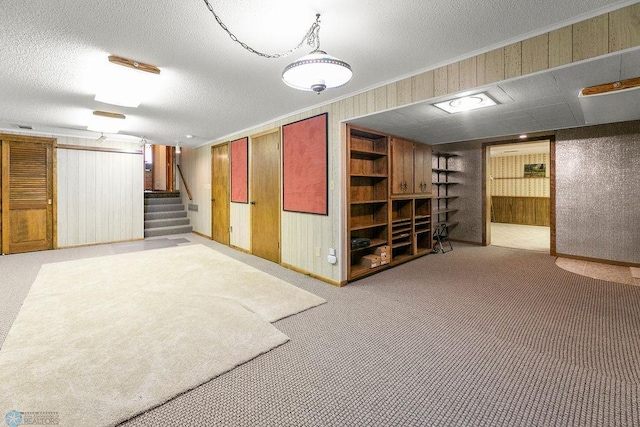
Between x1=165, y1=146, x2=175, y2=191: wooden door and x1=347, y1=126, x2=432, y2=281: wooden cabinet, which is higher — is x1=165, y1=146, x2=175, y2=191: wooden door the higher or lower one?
the higher one

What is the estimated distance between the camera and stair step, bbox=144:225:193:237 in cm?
734

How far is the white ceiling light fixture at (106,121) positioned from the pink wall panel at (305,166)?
2.67 meters

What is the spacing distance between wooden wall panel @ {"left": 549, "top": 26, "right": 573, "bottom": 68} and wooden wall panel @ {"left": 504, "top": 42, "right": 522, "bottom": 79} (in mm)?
191

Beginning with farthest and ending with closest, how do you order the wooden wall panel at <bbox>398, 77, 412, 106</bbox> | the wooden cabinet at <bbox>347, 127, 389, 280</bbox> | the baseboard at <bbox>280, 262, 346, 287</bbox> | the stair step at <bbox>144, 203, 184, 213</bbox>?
the stair step at <bbox>144, 203, 184, 213</bbox>
the wooden cabinet at <bbox>347, 127, 389, 280</bbox>
the baseboard at <bbox>280, 262, 346, 287</bbox>
the wooden wall panel at <bbox>398, 77, 412, 106</bbox>

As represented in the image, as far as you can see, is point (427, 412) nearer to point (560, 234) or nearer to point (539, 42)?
point (539, 42)

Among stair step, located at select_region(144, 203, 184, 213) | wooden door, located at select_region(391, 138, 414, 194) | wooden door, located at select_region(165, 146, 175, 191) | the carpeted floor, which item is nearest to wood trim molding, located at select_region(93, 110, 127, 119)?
the carpeted floor

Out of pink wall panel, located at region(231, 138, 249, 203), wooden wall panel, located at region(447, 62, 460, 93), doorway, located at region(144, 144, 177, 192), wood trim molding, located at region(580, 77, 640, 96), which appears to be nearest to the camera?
wood trim molding, located at region(580, 77, 640, 96)

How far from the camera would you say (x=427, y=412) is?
159 cm

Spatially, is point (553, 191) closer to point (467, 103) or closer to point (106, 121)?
point (467, 103)

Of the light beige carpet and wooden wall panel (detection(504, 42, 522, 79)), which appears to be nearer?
the light beige carpet

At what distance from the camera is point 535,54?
2.18 metres

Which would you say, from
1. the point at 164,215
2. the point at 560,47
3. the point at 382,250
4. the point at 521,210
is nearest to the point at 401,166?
the point at 382,250

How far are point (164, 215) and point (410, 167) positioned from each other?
677 centimetres

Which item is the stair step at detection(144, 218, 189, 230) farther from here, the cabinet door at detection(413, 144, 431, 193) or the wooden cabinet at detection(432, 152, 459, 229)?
the wooden cabinet at detection(432, 152, 459, 229)
